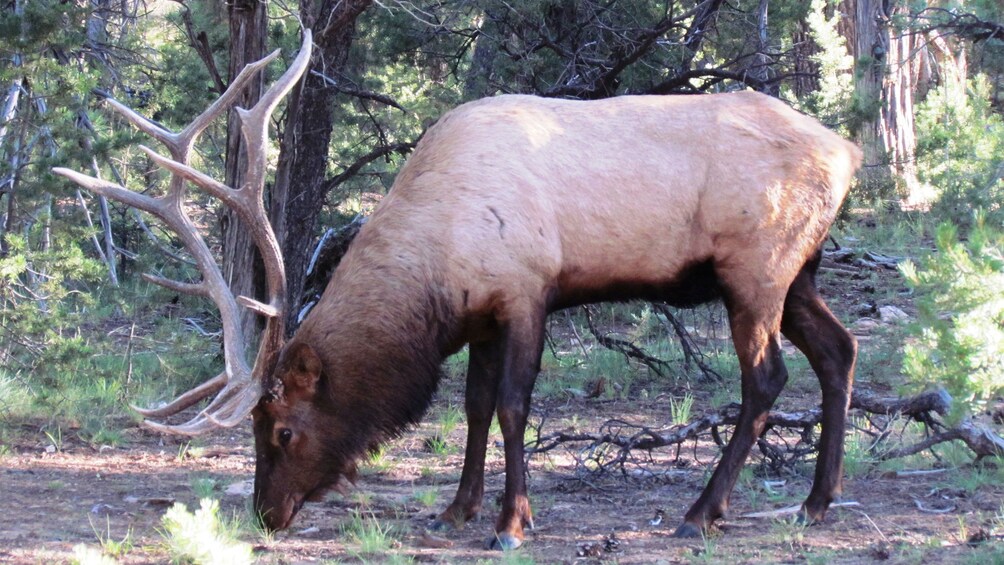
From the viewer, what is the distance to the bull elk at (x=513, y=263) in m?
5.09

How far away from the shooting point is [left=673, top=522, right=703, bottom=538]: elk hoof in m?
4.88

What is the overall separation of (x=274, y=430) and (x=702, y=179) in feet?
7.61

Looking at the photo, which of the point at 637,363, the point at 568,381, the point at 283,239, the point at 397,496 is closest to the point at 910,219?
the point at 637,363

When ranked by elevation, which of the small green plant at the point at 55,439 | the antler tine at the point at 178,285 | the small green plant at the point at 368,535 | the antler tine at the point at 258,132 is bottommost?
the small green plant at the point at 55,439

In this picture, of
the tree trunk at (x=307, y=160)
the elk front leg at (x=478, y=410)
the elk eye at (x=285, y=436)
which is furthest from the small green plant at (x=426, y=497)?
the tree trunk at (x=307, y=160)

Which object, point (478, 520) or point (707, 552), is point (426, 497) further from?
point (707, 552)

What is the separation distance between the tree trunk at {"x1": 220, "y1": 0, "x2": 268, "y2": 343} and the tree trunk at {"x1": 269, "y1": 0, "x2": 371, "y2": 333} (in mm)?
245

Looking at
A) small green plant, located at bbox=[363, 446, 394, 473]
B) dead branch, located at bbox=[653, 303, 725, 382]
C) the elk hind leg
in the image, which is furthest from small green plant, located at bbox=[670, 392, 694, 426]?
small green plant, located at bbox=[363, 446, 394, 473]

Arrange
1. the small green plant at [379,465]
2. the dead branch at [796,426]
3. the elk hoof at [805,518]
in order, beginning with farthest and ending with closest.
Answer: the small green plant at [379,465], the dead branch at [796,426], the elk hoof at [805,518]

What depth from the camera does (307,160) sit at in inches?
308

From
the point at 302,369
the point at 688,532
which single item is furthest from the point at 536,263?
the point at 688,532

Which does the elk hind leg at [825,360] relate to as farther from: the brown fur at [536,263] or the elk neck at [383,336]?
the elk neck at [383,336]

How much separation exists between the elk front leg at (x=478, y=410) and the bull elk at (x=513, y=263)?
10mm

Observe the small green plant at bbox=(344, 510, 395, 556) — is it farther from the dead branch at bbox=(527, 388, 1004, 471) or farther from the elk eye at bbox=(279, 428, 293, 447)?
the dead branch at bbox=(527, 388, 1004, 471)
